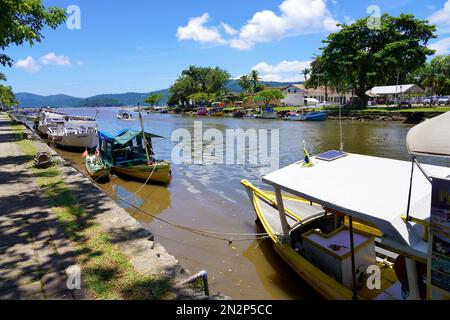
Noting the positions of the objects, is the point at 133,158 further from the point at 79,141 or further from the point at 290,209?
the point at 290,209

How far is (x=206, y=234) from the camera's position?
952 cm

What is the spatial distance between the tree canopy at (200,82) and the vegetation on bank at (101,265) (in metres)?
97.8

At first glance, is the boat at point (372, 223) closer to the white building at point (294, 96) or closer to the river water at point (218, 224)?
the river water at point (218, 224)

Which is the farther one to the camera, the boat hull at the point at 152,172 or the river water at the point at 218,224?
the boat hull at the point at 152,172

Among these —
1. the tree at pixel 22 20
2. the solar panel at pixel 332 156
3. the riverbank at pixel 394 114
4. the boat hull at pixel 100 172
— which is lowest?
the boat hull at pixel 100 172

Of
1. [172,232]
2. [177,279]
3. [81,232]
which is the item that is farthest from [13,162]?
[177,279]

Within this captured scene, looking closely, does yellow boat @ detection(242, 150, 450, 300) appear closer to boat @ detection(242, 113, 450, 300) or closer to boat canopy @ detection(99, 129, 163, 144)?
boat @ detection(242, 113, 450, 300)

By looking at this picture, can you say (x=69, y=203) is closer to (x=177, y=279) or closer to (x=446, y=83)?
(x=177, y=279)

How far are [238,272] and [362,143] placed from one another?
985 inches

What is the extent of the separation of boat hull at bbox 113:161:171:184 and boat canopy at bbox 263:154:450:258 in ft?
31.9

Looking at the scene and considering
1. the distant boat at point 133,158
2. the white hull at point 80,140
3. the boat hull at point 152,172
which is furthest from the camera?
the white hull at point 80,140

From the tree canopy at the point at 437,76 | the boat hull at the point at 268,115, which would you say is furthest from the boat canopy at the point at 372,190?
the tree canopy at the point at 437,76

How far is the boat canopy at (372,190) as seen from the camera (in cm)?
410

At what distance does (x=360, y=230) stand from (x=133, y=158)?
14.3m
